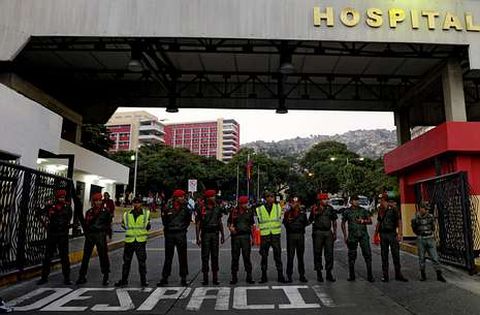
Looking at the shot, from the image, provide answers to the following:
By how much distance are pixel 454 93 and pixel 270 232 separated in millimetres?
8566

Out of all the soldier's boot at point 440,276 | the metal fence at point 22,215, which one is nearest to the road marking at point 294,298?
the soldier's boot at point 440,276

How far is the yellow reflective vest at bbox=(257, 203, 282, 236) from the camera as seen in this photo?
867 centimetres

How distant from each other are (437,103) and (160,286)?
17.4 metres

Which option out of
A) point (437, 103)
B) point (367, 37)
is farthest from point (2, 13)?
point (437, 103)

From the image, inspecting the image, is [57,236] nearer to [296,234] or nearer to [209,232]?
[209,232]

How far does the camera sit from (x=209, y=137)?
169 metres

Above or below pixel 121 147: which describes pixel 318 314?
below

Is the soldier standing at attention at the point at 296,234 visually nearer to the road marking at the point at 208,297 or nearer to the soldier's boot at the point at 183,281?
the road marking at the point at 208,297

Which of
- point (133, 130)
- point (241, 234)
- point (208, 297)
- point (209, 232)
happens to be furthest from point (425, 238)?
point (133, 130)

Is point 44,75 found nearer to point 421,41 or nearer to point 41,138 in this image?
point 41,138

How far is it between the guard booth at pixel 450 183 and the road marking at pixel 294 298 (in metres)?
4.42

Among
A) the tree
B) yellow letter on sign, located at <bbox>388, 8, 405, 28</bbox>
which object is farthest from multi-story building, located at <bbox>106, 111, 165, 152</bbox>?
yellow letter on sign, located at <bbox>388, 8, 405, 28</bbox>

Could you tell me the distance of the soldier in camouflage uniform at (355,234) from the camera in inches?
344

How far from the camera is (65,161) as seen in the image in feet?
59.7
